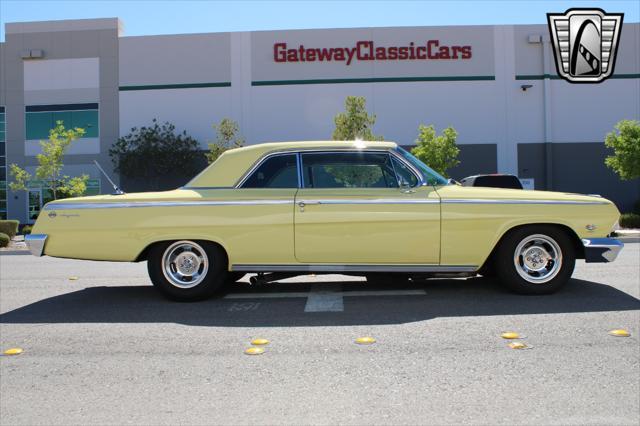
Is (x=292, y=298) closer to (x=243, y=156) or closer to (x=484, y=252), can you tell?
(x=243, y=156)

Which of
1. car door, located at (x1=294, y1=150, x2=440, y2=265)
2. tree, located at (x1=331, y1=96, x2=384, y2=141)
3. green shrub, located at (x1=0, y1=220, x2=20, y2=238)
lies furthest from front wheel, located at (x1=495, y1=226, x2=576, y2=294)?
green shrub, located at (x1=0, y1=220, x2=20, y2=238)

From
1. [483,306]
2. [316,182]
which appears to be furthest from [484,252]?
[316,182]

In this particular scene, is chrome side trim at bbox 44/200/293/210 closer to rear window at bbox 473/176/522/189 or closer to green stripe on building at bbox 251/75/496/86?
rear window at bbox 473/176/522/189

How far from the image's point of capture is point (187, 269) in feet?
18.3

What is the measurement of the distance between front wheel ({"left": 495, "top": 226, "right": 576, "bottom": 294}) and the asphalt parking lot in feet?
0.55

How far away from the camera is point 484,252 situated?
541 cm

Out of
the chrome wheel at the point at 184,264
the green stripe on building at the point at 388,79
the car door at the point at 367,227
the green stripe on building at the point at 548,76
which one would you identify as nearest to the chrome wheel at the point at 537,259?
the car door at the point at 367,227

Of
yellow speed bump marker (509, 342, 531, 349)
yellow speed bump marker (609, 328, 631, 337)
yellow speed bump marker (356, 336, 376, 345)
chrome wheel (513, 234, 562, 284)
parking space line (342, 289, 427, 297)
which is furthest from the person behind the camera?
parking space line (342, 289, 427, 297)

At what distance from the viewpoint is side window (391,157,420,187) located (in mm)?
5586

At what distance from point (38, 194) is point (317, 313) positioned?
3044cm

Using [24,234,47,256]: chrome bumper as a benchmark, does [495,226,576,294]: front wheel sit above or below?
below

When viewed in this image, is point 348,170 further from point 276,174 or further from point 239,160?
point 239,160

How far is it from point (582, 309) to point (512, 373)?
6.53ft

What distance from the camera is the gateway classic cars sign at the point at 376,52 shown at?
28625 millimetres
